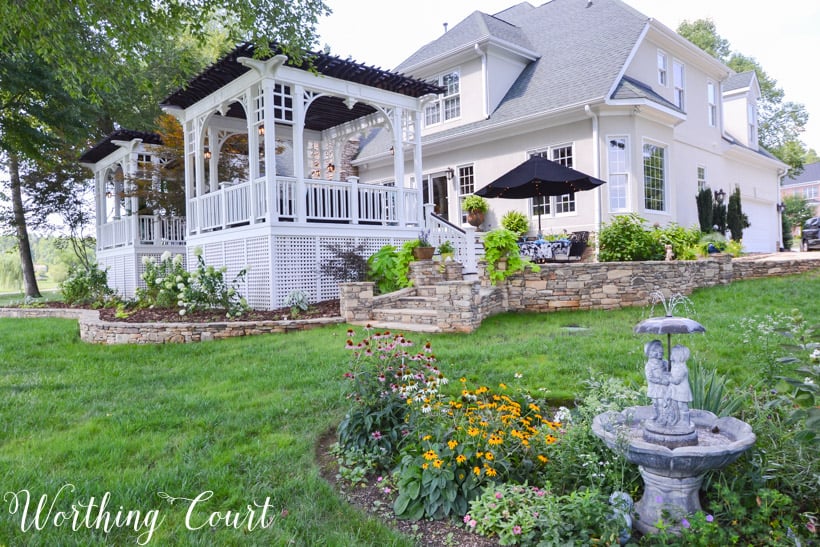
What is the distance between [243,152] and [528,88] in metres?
8.29

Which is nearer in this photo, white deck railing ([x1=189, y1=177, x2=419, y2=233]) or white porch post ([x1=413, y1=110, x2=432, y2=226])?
white deck railing ([x1=189, y1=177, x2=419, y2=233])

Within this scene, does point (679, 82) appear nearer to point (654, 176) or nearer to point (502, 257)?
point (654, 176)

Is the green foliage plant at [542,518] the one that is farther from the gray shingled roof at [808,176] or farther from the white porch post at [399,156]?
the gray shingled roof at [808,176]

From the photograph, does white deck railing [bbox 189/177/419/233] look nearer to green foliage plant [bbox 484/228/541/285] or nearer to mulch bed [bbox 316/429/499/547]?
green foliage plant [bbox 484/228/541/285]

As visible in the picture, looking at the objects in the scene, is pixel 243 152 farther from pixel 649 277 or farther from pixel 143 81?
pixel 649 277

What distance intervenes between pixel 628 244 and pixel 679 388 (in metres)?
7.38

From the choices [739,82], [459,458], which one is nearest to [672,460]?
[459,458]

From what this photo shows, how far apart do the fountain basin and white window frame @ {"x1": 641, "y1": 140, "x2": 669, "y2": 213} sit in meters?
10.8

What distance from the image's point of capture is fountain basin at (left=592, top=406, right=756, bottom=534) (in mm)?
2232

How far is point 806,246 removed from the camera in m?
16.5

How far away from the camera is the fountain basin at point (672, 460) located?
7.32ft

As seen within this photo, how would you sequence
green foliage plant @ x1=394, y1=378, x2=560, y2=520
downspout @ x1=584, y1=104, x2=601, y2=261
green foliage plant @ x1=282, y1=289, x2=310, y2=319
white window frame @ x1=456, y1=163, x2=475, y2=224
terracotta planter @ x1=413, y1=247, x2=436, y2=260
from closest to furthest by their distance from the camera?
1. green foliage plant @ x1=394, y1=378, x2=560, y2=520
2. green foliage plant @ x1=282, y1=289, x2=310, y2=319
3. terracotta planter @ x1=413, y1=247, x2=436, y2=260
4. downspout @ x1=584, y1=104, x2=601, y2=261
5. white window frame @ x1=456, y1=163, x2=475, y2=224

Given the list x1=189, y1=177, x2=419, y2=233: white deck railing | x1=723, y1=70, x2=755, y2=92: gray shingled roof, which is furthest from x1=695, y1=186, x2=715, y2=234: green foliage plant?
x1=189, y1=177, x2=419, y2=233: white deck railing

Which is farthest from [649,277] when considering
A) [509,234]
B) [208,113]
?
[208,113]
